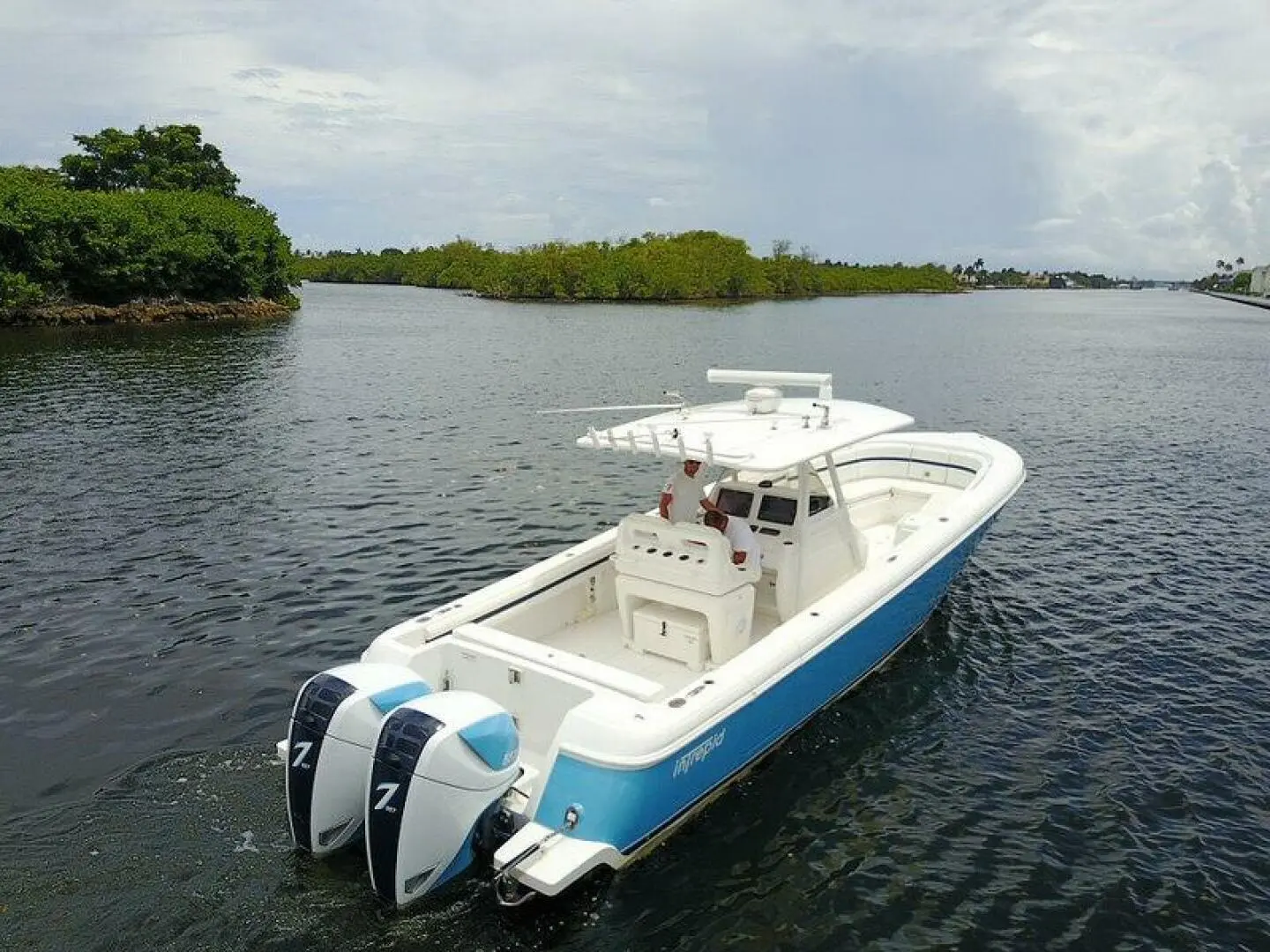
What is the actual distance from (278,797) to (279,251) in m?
73.2

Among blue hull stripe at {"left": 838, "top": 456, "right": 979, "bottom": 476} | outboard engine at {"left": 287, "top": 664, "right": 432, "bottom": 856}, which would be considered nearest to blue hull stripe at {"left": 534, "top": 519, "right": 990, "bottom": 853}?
outboard engine at {"left": 287, "top": 664, "right": 432, "bottom": 856}

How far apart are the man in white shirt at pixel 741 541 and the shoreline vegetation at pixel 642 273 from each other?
8252 cm

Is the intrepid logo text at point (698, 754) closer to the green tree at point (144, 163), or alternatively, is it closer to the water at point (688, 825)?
the water at point (688, 825)

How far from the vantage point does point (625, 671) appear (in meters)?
8.52

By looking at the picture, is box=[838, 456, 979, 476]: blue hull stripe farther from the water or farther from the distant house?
the distant house

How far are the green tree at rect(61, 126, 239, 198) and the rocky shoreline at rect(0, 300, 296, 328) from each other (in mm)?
22544

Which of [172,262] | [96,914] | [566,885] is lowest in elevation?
[96,914]

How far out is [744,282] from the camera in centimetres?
12731

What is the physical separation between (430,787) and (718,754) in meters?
2.51

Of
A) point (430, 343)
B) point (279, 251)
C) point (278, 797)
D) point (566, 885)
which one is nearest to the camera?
point (566, 885)

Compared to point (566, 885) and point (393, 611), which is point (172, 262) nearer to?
point (393, 611)

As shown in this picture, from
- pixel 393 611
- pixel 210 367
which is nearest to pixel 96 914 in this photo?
pixel 393 611

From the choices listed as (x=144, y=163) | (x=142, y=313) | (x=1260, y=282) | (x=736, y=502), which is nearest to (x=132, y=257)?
(x=142, y=313)

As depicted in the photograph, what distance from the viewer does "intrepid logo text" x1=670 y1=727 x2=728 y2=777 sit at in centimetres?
684
